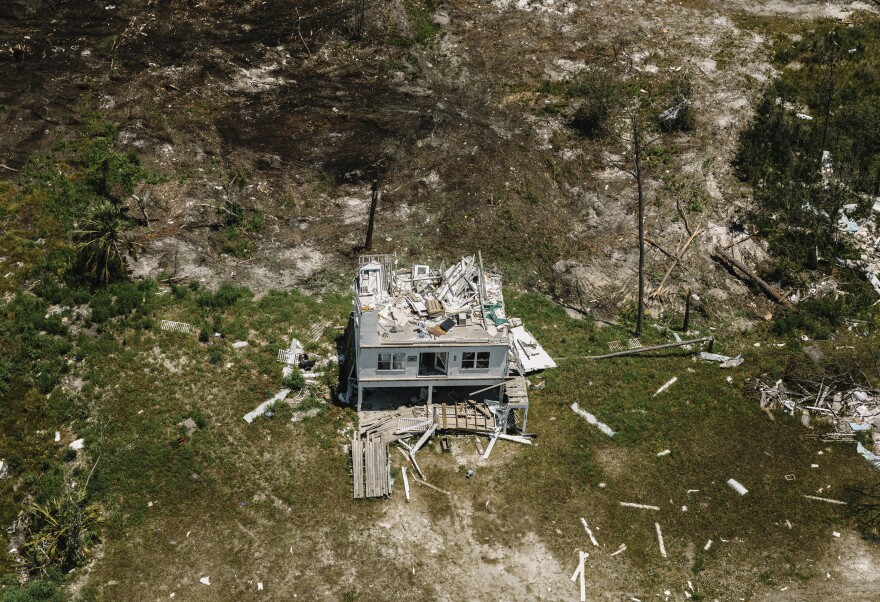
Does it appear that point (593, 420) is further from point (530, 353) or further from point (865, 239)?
point (865, 239)

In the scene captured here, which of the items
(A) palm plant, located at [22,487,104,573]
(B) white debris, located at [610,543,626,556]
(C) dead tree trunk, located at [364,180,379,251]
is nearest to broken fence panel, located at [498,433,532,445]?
(B) white debris, located at [610,543,626,556]

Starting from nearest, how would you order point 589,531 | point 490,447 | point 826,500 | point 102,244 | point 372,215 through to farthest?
point 589,531 < point 826,500 < point 490,447 < point 102,244 < point 372,215

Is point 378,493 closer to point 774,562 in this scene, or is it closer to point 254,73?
point 774,562

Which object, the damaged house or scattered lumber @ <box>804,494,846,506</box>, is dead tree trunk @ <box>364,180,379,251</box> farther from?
scattered lumber @ <box>804,494,846,506</box>

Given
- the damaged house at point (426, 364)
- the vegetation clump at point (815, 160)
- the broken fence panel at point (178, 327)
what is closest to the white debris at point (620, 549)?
the damaged house at point (426, 364)

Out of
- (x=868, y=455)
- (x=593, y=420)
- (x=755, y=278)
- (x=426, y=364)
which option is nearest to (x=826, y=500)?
(x=868, y=455)

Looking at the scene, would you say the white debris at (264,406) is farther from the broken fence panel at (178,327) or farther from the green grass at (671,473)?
the green grass at (671,473)
